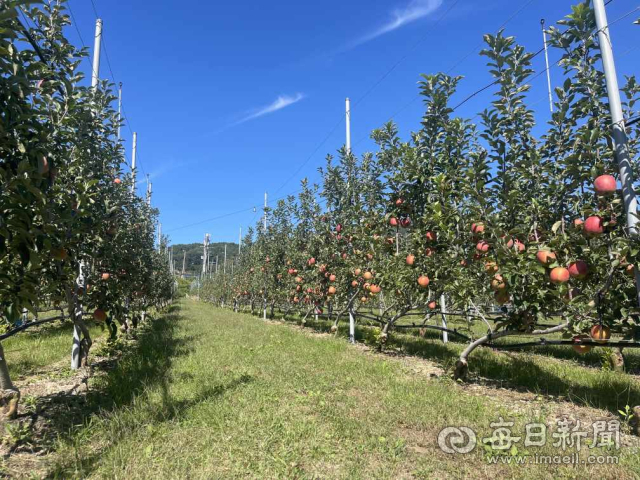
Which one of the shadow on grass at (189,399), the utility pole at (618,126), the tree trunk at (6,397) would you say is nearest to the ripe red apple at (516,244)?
the utility pole at (618,126)

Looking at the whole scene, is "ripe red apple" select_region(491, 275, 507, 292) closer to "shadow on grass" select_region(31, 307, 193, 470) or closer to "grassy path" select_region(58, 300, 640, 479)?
"grassy path" select_region(58, 300, 640, 479)

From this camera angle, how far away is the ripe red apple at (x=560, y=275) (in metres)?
3.78

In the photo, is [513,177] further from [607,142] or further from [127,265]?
[127,265]

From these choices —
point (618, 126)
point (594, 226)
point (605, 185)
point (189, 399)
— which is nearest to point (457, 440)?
point (594, 226)

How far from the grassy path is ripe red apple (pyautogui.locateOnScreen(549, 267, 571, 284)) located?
1.66 meters

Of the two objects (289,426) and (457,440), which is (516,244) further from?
(289,426)

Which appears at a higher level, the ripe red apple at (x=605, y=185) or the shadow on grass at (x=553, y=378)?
the ripe red apple at (x=605, y=185)

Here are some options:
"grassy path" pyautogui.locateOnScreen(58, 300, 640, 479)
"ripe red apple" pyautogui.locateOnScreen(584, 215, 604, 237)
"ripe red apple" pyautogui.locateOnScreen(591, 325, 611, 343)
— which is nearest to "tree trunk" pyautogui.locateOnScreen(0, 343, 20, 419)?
"grassy path" pyautogui.locateOnScreen(58, 300, 640, 479)

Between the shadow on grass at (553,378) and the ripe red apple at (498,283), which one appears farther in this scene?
the shadow on grass at (553,378)

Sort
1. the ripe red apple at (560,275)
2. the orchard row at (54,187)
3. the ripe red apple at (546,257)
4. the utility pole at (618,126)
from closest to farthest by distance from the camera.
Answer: the orchard row at (54,187), the utility pole at (618,126), the ripe red apple at (560,275), the ripe red apple at (546,257)

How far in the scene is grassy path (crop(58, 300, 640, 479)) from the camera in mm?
3217

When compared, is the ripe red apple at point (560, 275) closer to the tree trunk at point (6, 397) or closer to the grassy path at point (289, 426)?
the grassy path at point (289, 426)

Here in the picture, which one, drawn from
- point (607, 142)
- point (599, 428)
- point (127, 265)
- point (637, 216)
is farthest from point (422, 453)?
point (127, 265)

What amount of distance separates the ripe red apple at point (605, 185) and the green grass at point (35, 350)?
7.42 meters
